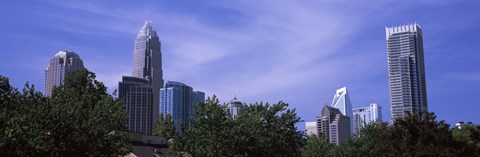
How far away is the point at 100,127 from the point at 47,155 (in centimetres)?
407

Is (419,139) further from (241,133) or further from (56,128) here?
(56,128)

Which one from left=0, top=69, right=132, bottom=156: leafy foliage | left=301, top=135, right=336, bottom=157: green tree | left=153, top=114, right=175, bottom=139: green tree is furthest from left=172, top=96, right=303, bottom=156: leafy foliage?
left=153, top=114, right=175, bottom=139: green tree

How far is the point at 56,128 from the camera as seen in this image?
3284 centimetres

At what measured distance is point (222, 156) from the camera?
1698 inches

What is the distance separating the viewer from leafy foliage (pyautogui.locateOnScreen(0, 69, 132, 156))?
29.9 metres

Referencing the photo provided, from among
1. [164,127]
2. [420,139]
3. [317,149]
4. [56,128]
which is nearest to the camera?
[56,128]

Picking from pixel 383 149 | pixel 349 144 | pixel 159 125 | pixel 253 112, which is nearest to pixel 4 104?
pixel 253 112

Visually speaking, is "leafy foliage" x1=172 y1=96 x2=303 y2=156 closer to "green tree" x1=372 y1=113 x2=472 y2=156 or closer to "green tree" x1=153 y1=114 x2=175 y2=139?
"green tree" x1=372 y1=113 x2=472 y2=156

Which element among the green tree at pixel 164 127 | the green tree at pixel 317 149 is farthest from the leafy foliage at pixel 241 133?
the green tree at pixel 164 127

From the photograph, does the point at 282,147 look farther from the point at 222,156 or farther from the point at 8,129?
the point at 8,129

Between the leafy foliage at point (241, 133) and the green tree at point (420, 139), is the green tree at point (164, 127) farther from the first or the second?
the green tree at point (420, 139)

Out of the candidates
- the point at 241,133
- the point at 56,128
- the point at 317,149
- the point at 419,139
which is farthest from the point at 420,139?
the point at 317,149

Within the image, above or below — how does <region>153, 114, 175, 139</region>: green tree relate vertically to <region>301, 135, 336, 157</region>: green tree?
above

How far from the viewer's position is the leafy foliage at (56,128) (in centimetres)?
2986
